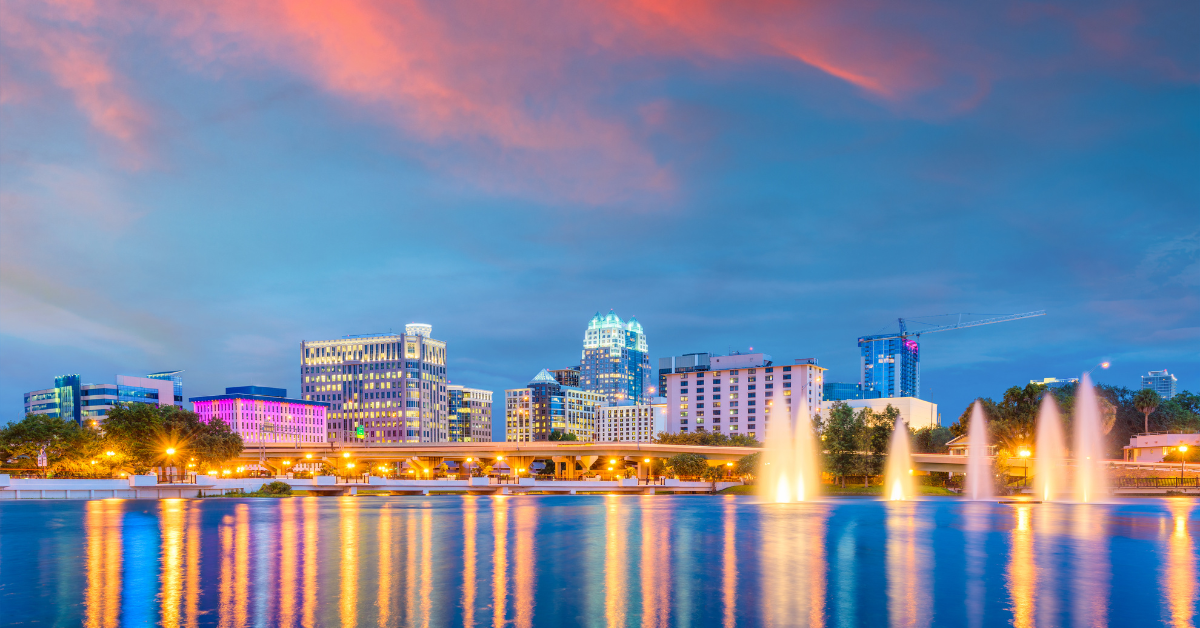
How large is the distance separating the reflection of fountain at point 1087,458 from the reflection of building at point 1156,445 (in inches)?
796

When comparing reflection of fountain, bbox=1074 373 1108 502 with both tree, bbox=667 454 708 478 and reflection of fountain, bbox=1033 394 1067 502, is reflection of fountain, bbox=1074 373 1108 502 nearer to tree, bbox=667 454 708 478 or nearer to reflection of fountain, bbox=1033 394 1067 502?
reflection of fountain, bbox=1033 394 1067 502

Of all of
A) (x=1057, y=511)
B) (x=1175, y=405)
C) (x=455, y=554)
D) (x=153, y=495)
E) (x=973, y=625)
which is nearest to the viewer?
(x=973, y=625)

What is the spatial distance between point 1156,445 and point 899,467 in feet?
159

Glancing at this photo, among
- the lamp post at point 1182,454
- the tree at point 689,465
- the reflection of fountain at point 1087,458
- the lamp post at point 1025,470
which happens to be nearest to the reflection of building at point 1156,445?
the lamp post at point 1182,454

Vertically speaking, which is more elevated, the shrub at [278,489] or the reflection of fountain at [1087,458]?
the reflection of fountain at [1087,458]

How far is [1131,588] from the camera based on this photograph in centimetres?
3209

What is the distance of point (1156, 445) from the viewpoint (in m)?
146

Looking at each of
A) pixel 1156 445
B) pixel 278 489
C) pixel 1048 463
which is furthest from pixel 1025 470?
pixel 278 489

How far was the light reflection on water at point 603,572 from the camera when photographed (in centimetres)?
2659

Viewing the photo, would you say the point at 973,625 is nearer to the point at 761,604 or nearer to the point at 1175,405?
the point at 761,604

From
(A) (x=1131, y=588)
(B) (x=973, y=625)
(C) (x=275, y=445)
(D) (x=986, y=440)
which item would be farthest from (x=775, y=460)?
(C) (x=275, y=445)

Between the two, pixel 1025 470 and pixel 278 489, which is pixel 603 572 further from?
pixel 1025 470

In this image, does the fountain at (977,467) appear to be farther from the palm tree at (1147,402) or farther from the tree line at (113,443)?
the tree line at (113,443)

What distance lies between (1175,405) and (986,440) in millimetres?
66725
